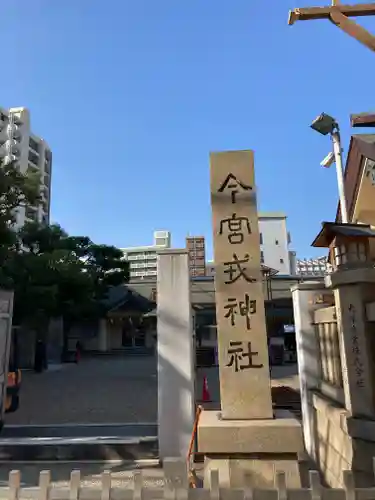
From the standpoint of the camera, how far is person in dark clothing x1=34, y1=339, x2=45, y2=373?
19388 mm

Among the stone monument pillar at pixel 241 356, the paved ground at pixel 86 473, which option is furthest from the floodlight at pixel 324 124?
the paved ground at pixel 86 473

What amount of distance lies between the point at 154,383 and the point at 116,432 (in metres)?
7.25

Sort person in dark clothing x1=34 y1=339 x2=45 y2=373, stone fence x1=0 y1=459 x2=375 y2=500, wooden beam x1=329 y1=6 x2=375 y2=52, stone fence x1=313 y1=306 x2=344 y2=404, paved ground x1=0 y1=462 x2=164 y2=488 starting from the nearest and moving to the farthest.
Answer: stone fence x1=0 y1=459 x2=375 y2=500
stone fence x1=313 y1=306 x2=344 y2=404
paved ground x1=0 y1=462 x2=164 y2=488
wooden beam x1=329 y1=6 x2=375 y2=52
person in dark clothing x1=34 y1=339 x2=45 y2=373

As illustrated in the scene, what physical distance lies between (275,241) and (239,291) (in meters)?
52.9

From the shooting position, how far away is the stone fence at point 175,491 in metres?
2.82

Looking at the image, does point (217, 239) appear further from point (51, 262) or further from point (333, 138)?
point (51, 262)

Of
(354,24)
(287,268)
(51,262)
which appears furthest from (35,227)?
(287,268)

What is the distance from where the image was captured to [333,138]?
11.9 metres

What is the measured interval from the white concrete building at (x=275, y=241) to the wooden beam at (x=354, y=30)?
1908 inches

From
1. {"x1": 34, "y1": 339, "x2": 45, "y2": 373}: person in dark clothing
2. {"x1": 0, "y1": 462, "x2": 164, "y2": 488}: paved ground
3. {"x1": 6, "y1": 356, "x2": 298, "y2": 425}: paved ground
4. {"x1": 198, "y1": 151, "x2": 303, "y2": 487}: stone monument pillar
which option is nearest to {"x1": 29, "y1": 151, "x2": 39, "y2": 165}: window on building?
{"x1": 6, "y1": 356, "x2": 298, "y2": 425}: paved ground

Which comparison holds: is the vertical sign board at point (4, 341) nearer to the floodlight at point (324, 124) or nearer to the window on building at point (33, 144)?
the floodlight at point (324, 124)

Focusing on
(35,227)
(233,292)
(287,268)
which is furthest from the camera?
(287,268)

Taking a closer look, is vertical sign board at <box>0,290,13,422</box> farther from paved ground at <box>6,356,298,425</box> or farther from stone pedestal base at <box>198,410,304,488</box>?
stone pedestal base at <box>198,410,304,488</box>

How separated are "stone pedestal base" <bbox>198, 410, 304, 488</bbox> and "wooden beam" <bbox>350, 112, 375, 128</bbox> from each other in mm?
5923
